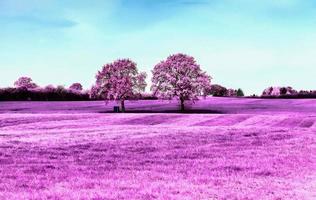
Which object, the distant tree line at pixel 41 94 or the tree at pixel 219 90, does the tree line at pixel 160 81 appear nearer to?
the distant tree line at pixel 41 94

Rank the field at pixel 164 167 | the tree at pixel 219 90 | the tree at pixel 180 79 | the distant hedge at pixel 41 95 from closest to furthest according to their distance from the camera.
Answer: the field at pixel 164 167 → the tree at pixel 180 79 → the distant hedge at pixel 41 95 → the tree at pixel 219 90

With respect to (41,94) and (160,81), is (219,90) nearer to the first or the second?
(41,94)

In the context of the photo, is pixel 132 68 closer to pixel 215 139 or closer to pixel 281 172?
pixel 215 139

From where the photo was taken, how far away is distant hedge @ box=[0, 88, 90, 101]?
4195 inches

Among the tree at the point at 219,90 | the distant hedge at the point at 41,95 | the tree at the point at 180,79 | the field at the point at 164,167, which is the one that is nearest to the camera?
the field at the point at 164,167

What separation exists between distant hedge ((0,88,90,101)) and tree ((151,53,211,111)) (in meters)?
38.0

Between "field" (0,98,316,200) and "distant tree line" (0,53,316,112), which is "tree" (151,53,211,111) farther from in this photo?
"field" (0,98,316,200)

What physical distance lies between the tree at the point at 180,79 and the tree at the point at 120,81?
8.61 feet

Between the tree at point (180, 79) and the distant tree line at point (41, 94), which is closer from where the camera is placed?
the tree at point (180, 79)

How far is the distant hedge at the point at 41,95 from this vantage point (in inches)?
4195

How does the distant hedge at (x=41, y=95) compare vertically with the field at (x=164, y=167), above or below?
above

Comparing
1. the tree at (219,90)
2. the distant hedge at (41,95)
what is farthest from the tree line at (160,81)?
the tree at (219,90)

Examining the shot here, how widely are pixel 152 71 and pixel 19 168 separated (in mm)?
59752

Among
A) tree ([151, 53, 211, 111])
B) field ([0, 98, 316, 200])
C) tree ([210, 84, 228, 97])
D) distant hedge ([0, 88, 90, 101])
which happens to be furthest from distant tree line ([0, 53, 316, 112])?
tree ([210, 84, 228, 97])
